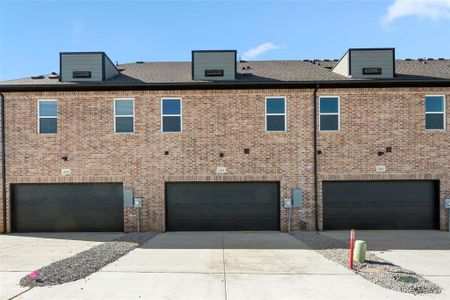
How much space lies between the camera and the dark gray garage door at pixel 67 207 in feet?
46.4

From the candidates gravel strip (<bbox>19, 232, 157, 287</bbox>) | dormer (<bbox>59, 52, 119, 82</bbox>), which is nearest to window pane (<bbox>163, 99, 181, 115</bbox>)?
dormer (<bbox>59, 52, 119, 82</bbox>)

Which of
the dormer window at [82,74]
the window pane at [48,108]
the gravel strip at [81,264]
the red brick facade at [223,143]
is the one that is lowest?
the gravel strip at [81,264]

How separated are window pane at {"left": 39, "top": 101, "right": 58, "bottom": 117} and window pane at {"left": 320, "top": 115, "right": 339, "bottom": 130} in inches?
442

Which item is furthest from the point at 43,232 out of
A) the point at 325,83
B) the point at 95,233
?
the point at 325,83

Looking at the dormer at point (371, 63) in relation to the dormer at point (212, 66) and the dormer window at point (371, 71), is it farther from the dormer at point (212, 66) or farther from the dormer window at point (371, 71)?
the dormer at point (212, 66)

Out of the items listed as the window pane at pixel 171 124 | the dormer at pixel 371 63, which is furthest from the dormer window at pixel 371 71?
the window pane at pixel 171 124

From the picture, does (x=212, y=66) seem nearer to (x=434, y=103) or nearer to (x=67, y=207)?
(x=67, y=207)

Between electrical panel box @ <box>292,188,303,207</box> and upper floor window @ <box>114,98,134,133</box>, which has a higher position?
upper floor window @ <box>114,98,134,133</box>

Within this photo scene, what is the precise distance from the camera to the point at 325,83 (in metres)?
13.9

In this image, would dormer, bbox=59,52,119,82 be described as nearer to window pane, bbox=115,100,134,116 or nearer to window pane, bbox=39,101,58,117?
window pane, bbox=39,101,58,117

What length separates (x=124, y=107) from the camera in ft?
46.6

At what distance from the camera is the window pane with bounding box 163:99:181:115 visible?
1418 centimetres

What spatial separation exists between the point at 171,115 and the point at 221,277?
326 inches

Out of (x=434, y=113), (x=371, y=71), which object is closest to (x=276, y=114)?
(x=371, y=71)
